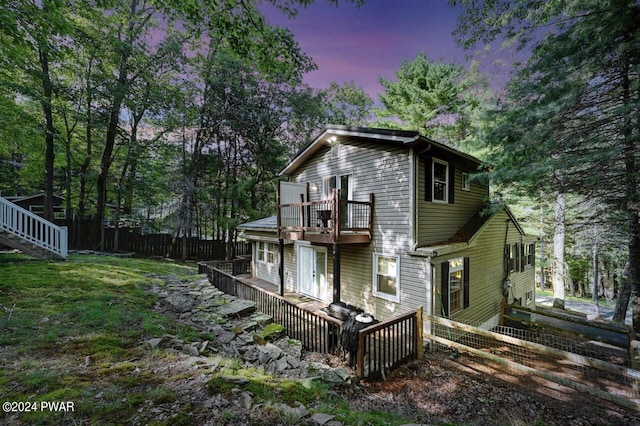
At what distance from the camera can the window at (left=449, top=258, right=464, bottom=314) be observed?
7.53 meters

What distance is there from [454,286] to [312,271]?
197 inches

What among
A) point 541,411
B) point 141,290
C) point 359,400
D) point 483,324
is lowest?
point 483,324

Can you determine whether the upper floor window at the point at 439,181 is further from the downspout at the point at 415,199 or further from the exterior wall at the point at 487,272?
the exterior wall at the point at 487,272

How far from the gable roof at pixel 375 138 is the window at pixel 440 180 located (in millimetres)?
477

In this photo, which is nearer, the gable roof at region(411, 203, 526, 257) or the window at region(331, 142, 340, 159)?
the gable roof at region(411, 203, 526, 257)

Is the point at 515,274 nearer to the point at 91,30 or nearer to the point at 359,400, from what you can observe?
the point at 359,400

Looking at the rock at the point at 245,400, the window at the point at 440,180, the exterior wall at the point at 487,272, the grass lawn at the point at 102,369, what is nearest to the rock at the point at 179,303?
the grass lawn at the point at 102,369

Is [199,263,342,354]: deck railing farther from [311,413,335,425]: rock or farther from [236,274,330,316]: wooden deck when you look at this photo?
[311,413,335,425]: rock

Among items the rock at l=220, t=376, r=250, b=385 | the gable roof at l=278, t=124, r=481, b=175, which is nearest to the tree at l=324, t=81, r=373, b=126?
the gable roof at l=278, t=124, r=481, b=175

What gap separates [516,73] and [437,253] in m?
5.28

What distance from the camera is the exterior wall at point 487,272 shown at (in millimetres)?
8070

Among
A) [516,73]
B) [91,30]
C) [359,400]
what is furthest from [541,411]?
[91,30]

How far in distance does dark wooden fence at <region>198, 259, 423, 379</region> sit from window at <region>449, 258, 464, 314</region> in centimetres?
239

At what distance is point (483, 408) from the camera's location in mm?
4137
